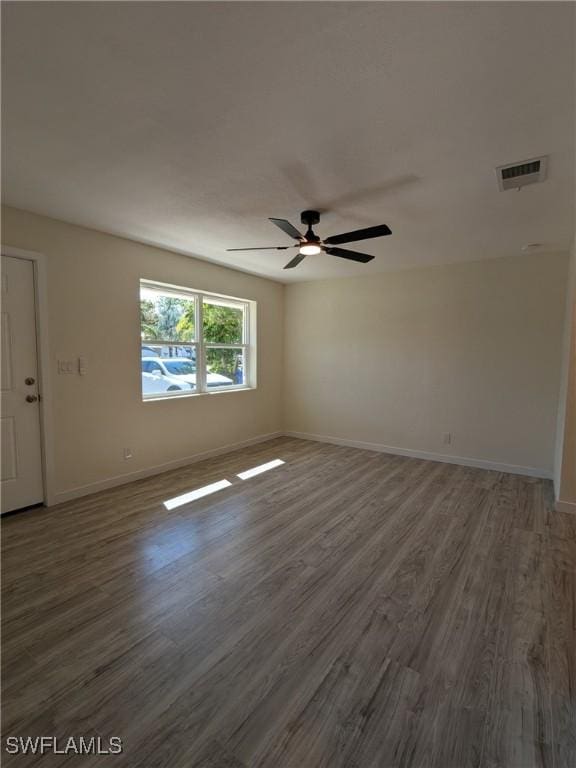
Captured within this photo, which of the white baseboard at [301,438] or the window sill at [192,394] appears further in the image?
the window sill at [192,394]

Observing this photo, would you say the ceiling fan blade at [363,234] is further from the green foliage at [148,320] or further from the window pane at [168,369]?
the window pane at [168,369]

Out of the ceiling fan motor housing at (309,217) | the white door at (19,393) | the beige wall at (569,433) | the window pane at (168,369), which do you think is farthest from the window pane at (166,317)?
the beige wall at (569,433)

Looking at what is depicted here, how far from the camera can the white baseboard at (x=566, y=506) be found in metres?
3.24

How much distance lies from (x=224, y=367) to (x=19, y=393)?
259 centimetres

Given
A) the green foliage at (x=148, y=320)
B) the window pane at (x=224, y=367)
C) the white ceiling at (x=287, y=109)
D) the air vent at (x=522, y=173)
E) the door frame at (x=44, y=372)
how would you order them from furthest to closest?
1. the window pane at (x=224, y=367)
2. the green foliage at (x=148, y=320)
3. the door frame at (x=44, y=372)
4. the air vent at (x=522, y=173)
5. the white ceiling at (x=287, y=109)

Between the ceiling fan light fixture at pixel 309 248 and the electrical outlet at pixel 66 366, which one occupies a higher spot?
the ceiling fan light fixture at pixel 309 248

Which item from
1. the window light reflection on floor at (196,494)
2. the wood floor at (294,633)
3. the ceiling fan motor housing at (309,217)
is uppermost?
the ceiling fan motor housing at (309,217)

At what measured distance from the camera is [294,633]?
72.1 inches

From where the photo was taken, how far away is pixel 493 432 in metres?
4.45

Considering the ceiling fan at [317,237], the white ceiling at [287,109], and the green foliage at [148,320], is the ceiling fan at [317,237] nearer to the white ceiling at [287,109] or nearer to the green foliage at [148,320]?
the white ceiling at [287,109]

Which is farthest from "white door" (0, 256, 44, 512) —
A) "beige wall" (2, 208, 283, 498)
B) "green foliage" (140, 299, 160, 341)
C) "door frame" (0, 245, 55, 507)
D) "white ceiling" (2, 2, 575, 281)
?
"green foliage" (140, 299, 160, 341)

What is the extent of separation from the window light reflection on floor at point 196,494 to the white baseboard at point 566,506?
3.23 metres

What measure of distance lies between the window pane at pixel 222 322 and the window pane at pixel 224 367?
157 millimetres

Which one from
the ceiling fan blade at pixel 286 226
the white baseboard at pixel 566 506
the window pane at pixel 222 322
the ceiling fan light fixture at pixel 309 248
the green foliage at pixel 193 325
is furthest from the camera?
the window pane at pixel 222 322
